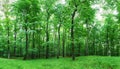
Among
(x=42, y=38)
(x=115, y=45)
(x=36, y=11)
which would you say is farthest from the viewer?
(x=115, y=45)

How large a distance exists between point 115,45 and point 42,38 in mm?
21973

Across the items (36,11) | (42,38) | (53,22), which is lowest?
(42,38)

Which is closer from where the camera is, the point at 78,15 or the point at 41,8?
the point at 78,15

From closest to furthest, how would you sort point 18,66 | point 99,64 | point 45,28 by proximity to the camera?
point 18,66
point 99,64
point 45,28

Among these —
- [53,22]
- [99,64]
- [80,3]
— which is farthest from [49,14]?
[99,64]

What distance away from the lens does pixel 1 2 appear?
36.1 meters

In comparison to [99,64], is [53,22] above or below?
above

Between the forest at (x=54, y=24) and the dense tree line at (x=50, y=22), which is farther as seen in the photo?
the dense tree line at (x=50, y=22)

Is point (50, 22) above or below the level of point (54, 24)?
above

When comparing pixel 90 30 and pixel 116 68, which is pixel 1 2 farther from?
pixel 116 68

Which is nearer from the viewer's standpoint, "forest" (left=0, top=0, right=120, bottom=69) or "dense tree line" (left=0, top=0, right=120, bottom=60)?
"forest" (left=0, top=0, right=120, bottom=69)

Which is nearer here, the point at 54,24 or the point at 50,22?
the point at 50,22

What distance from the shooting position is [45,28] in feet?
123

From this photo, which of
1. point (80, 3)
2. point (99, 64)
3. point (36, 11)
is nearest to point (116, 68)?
point (99, 64)
